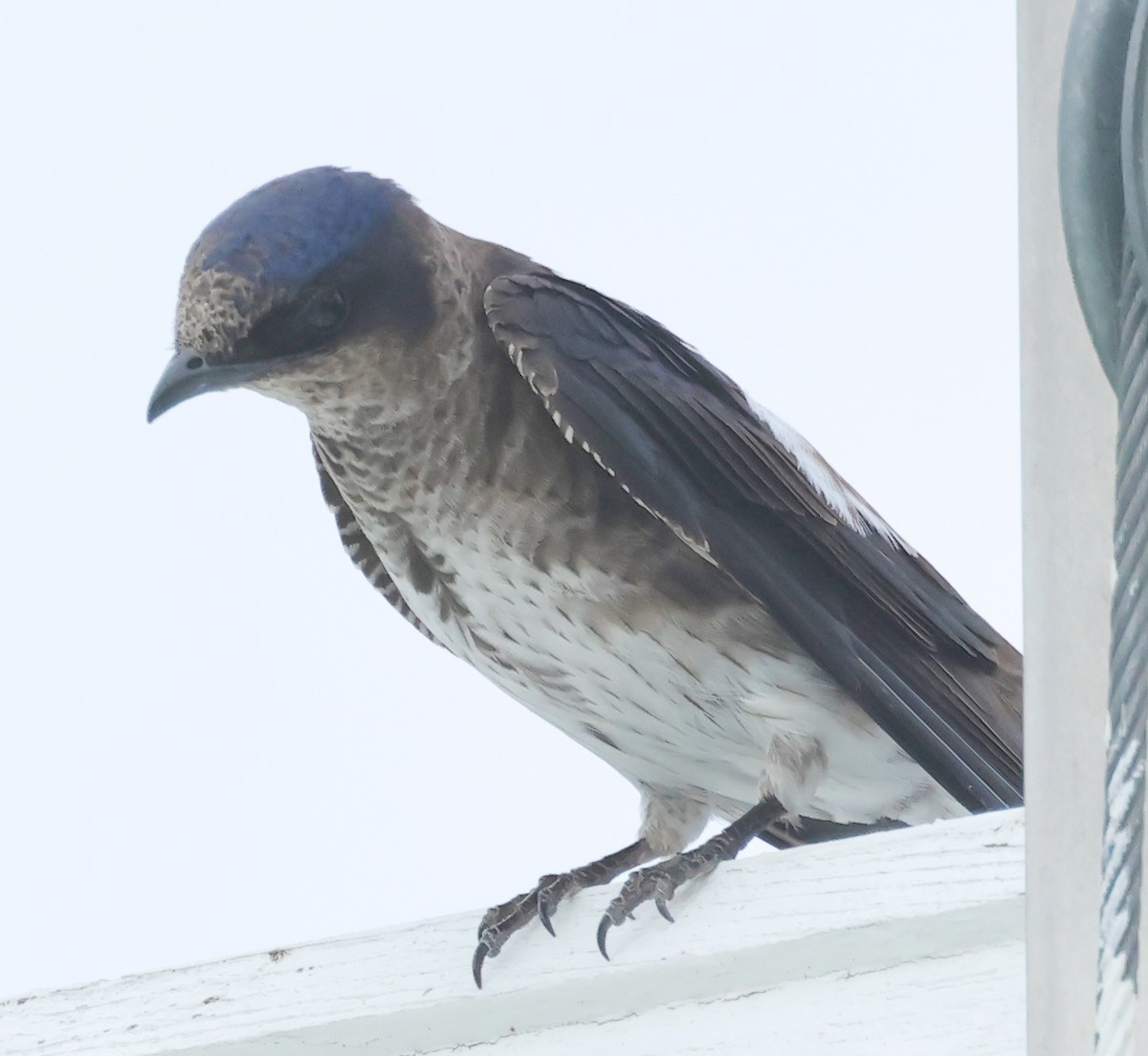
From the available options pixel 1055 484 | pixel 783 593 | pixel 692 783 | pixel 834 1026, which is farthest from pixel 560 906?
pixel 1055 484

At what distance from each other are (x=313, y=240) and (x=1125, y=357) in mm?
1437

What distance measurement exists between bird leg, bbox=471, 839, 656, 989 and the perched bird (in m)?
0.01

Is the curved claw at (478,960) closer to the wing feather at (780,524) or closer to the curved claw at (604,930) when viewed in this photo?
the curved claw at (604,930)

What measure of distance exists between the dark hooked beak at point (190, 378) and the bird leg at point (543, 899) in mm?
601

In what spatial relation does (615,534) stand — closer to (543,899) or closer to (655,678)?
(655,678)

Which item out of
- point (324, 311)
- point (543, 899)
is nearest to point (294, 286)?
point (324, 311)

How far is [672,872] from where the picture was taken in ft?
3.99

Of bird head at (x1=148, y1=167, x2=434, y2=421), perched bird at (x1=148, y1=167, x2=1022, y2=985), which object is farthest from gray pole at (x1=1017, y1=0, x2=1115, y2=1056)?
bird head at (x1=148, y1=167, x2=434, y2=421)

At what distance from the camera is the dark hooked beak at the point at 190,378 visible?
1.77 m

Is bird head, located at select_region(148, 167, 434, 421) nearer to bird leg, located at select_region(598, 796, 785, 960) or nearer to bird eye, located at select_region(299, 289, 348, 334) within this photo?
bird eye, located at select_region(299, 289, 348, 334)

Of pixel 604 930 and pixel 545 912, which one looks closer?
pixel 604 930

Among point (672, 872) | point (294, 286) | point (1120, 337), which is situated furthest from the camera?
point (294, 286)

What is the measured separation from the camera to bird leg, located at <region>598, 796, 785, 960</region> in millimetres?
1086

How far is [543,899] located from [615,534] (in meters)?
0.46
